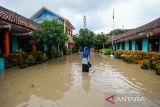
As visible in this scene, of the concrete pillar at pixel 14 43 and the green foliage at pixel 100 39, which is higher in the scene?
the green foliage at pixel 100 39

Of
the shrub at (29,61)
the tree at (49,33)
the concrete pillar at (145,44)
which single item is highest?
the tree at (49,33)

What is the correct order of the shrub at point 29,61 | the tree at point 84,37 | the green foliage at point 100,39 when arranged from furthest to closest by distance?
the green foliage at point 100,39 → the tree at point 84,37 → the shrub at point 29,61

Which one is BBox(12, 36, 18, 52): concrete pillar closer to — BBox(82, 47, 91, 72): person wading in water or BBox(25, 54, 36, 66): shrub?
BBox(25, 54, 36, 66): shrub

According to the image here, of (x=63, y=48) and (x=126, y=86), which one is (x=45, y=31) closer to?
(x=126, y=86)

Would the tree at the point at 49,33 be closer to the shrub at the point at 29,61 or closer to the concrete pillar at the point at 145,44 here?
the shrub at the point at 29,61

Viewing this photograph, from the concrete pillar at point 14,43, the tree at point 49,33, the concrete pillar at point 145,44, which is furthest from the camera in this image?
the concrete pillar at point 145,44

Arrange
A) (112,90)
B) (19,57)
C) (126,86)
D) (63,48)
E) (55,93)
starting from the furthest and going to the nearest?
(63,48) → (19,57) → (126,86) → (112,90) → (55,93)

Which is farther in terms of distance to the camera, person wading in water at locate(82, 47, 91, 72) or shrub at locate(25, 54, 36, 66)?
shrub at locate(25, 54, 36, 66)

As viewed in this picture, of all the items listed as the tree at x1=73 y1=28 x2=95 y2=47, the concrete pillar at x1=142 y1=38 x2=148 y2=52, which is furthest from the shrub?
the tree at x1=73 y1=28 x2=95 y2=47

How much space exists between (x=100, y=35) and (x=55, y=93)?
134 ft

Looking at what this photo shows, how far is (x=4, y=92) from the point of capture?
7.46m

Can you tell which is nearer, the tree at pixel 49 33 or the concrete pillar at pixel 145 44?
the tree at pixel 49 33

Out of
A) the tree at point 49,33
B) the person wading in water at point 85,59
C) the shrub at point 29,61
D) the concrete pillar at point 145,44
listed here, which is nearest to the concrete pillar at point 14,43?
the tree at point 49,33

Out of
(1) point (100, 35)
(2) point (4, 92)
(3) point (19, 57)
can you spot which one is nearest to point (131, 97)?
(2) point (4, 92)
